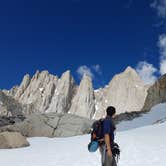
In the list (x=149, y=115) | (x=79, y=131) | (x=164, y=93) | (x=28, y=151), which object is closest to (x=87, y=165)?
(x=28, y=151)

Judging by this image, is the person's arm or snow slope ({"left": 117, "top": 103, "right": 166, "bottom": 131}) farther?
snow slope ({"left": 117, "top": 103, "right": 166, "bottom": 131})

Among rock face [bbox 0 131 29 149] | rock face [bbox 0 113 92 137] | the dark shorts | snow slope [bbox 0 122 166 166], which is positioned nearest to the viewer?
the dark shorts

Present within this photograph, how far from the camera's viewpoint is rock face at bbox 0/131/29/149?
22536mm

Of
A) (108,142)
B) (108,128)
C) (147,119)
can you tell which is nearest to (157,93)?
(147,119)

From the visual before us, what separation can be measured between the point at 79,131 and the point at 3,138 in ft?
22.4

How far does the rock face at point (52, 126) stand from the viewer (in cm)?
2839

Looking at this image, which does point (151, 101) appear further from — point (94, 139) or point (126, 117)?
point (94, 139)

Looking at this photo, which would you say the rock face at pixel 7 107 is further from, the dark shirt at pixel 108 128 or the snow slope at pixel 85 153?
the dark shirt at pixel 108 128

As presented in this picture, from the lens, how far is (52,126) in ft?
95.6

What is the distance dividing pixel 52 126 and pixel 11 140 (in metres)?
6.49

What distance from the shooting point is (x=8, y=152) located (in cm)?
2073

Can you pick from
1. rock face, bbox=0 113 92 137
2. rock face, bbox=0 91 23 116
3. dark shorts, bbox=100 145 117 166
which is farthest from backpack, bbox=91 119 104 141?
rock face, bbox=0 91 23 116

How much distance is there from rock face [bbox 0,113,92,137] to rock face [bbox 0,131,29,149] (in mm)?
5046

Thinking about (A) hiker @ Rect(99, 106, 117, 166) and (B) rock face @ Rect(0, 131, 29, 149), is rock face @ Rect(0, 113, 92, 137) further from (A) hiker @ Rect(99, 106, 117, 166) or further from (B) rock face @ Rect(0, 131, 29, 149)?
(A) hiker @ Rect(99, 106, 117, 166)
